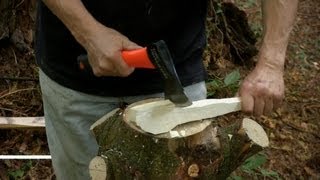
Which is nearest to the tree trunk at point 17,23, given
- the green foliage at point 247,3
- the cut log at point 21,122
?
the cut log at point 21,122

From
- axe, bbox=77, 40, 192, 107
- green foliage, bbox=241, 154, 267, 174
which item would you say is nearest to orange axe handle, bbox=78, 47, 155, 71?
axe, bbox=77, 40, 192, 107

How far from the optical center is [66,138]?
85.1 inches

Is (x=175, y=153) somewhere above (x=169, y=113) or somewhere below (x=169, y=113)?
below

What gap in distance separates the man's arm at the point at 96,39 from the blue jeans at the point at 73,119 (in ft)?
1.28

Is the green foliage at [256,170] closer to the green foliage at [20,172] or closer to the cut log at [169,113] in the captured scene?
the green foliage at [20,172]

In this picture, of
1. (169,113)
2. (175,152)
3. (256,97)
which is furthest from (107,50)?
(256,97)

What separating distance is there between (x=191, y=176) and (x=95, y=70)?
0.48m

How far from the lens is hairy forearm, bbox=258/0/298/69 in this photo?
1.69 m

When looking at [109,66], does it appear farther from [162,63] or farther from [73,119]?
[73,119]

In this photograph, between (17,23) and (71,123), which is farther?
(17,23)

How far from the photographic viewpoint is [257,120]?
3648 mm

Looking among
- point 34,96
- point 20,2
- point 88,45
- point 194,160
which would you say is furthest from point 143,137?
point 20,2

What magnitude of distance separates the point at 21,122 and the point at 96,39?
1544 millimetres

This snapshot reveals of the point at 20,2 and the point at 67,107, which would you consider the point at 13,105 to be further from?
the point at 67,107
